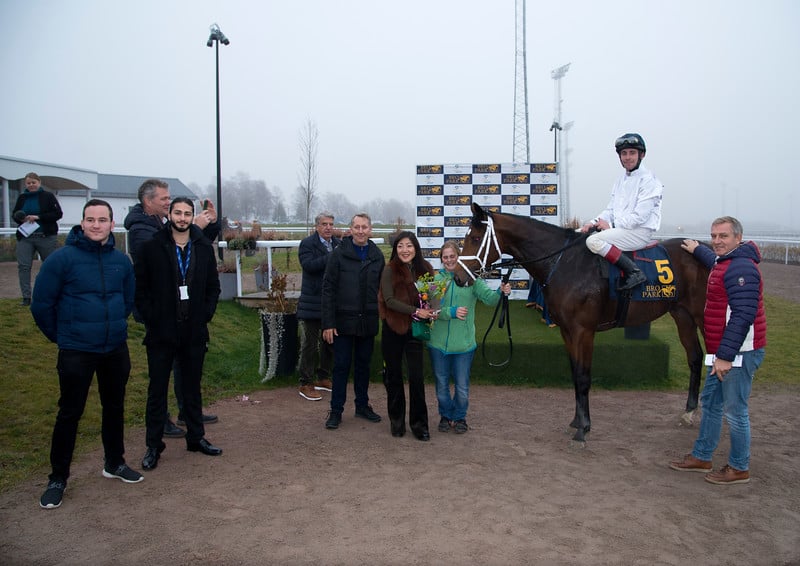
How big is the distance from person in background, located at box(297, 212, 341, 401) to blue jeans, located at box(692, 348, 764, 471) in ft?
11.5

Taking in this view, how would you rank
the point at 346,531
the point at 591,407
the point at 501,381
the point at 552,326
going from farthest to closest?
the point at 552,326 < the point at 501,381 < the point at 591,407 < the point at 346,531

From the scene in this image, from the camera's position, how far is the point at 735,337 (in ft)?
12.1

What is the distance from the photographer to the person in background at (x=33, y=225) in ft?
23.7

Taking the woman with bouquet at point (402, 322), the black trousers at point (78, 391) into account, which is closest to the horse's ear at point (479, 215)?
the woman with bouquet at point (402, 322)

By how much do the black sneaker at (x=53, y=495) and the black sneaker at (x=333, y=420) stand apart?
83.6 inches

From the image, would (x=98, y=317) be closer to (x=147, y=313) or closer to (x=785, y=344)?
(x=147, y=313)

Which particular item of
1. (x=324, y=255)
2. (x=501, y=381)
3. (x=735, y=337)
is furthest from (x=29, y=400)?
(x=735, y=337)

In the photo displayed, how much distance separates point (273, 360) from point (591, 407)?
3.58m

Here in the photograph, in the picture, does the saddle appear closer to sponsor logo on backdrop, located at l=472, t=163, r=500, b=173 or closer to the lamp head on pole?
sponsor logo on backdrop, located at l=472, t=163, r=500, b=173

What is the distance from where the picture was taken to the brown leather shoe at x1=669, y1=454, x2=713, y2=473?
421 centimetres

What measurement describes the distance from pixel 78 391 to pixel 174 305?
2.78 ft

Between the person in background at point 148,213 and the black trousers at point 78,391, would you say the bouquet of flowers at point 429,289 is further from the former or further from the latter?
the black trousers at point 78,391

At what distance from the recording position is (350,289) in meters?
5.09

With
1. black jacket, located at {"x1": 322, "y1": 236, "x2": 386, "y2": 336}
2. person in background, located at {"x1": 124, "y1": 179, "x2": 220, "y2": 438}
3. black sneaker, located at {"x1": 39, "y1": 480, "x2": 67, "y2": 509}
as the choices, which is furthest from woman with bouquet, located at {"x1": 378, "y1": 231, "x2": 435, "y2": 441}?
black sneaker, located at {"x1": 39, "y1": 480, "x2": 67, "y2": 509}
